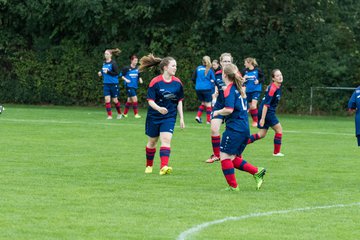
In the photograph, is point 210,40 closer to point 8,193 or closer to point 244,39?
point 244,39

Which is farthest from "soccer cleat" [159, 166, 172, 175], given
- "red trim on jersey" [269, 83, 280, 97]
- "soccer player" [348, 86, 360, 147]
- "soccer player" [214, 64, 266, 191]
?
"red trim on jersey" [269, 83, 280, 97]

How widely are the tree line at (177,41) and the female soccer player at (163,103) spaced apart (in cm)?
1926

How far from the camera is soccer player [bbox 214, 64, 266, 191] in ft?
39.0

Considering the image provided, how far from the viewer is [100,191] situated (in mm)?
11828

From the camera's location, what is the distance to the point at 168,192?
11805mm

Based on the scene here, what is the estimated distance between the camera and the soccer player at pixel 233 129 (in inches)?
468

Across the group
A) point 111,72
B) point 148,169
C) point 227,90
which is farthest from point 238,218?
point 111,72

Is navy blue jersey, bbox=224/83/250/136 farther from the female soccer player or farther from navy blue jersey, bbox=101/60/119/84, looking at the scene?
navy blue jersey, bbox=101/60/119/84

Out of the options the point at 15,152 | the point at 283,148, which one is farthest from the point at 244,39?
the point at 15,152

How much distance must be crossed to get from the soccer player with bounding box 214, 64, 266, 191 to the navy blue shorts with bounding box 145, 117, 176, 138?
6.19 feet

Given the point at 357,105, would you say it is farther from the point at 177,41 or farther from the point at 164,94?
the point at 177,41

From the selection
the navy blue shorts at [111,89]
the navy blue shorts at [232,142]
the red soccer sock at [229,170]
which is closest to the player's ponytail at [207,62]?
the navy blue shorts at [111,89]

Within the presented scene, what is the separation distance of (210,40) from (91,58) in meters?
5.10

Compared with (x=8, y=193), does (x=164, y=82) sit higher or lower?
higher
